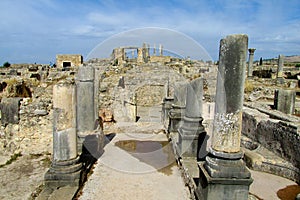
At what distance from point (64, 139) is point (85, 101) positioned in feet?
5.65

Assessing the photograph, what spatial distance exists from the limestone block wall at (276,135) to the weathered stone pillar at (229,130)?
3132 mm

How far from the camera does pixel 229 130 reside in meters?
3.69

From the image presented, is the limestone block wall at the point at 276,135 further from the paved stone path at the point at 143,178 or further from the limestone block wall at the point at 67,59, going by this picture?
the limestone block wall at the point at 67,59

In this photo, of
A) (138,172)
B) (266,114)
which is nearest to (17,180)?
(138,172)

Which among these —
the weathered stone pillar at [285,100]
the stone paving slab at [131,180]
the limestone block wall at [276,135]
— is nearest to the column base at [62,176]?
the stone paving slab at [131,180]

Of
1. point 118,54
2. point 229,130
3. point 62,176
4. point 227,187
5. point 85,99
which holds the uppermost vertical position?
point 118,54

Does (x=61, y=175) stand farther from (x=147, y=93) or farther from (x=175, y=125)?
(x=147, y=93)

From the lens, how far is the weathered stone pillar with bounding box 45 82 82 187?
464cm

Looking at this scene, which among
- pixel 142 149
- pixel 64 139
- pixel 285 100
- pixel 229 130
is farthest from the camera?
pixel 285 100

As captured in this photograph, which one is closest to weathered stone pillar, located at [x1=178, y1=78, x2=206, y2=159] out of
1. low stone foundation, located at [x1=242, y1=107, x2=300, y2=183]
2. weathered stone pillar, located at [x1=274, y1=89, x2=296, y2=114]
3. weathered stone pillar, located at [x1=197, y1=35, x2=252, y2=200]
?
low stone foundation, located at [x1=242, y1=107, x2=300, y2=183]

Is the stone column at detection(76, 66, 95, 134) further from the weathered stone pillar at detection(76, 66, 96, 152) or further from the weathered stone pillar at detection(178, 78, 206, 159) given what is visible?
the weathered stone pillar at detection(178, 78, 206, 159)

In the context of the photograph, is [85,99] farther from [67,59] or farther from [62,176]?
[67,59]

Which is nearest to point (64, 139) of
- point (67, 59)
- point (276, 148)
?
point (276, 148)

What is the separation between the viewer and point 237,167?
3.60m
